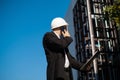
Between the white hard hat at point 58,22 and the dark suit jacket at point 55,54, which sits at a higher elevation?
the white hard hat at point 58,22

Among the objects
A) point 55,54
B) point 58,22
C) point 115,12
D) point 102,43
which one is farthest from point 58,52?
point 102,43

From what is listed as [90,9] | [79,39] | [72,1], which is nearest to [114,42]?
[90,9]

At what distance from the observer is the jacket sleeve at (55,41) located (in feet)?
8.42

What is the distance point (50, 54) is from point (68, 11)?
28.3m

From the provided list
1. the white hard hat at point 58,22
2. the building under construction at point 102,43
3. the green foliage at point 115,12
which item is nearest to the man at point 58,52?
the white hard hat at point 58,22

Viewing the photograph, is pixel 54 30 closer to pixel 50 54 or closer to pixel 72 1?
pixel 50 54

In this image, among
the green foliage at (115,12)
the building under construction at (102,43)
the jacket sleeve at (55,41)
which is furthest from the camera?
the building under construction at (102,43)

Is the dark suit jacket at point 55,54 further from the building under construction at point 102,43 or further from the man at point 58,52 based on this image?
the building under construction at point 102,43

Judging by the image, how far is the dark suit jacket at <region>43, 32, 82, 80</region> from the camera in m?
2.57

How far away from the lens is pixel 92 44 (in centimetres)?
1764

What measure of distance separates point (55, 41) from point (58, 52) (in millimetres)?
110

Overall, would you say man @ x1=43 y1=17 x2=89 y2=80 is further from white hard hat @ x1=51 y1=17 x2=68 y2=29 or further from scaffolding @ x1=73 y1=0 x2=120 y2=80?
scaffolding @ x1=73 y1=0 x2=120 y2=80

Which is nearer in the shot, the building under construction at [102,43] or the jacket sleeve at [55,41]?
the jacket sleeve at [55,41]

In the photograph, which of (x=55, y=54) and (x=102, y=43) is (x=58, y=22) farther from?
(x=102, y=43)
